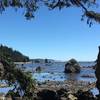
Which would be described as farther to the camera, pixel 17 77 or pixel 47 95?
pixel 47 95

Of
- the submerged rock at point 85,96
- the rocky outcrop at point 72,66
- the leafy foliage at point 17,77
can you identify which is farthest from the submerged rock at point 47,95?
the rocky outcrop at point 72,66

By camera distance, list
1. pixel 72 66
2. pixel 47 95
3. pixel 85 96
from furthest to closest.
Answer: pixel 72 66
pixel 85 96
pixel 47 95

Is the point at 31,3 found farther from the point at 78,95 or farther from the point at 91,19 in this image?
the point at 78,95

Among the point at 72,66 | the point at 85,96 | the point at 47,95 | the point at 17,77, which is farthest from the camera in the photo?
the point at 72,66

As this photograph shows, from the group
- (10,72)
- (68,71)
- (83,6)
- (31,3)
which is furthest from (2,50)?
(68,71)

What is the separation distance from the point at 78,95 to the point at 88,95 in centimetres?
181

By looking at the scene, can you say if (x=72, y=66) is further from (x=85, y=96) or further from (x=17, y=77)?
(x=17, y=77)

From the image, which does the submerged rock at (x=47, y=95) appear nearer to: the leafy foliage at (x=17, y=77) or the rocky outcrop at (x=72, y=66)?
the leafy foliage at (x=17, y=77)

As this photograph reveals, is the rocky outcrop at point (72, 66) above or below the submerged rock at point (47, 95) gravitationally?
above

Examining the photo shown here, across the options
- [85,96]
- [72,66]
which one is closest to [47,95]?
[85,96]

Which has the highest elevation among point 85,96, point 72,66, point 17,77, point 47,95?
point 72,66

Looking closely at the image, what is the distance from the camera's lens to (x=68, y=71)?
5172 inches

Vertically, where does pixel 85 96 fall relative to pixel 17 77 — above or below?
below

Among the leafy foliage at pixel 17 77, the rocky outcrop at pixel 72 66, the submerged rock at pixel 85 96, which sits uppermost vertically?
the rocky outcrop at pixel 72 66
